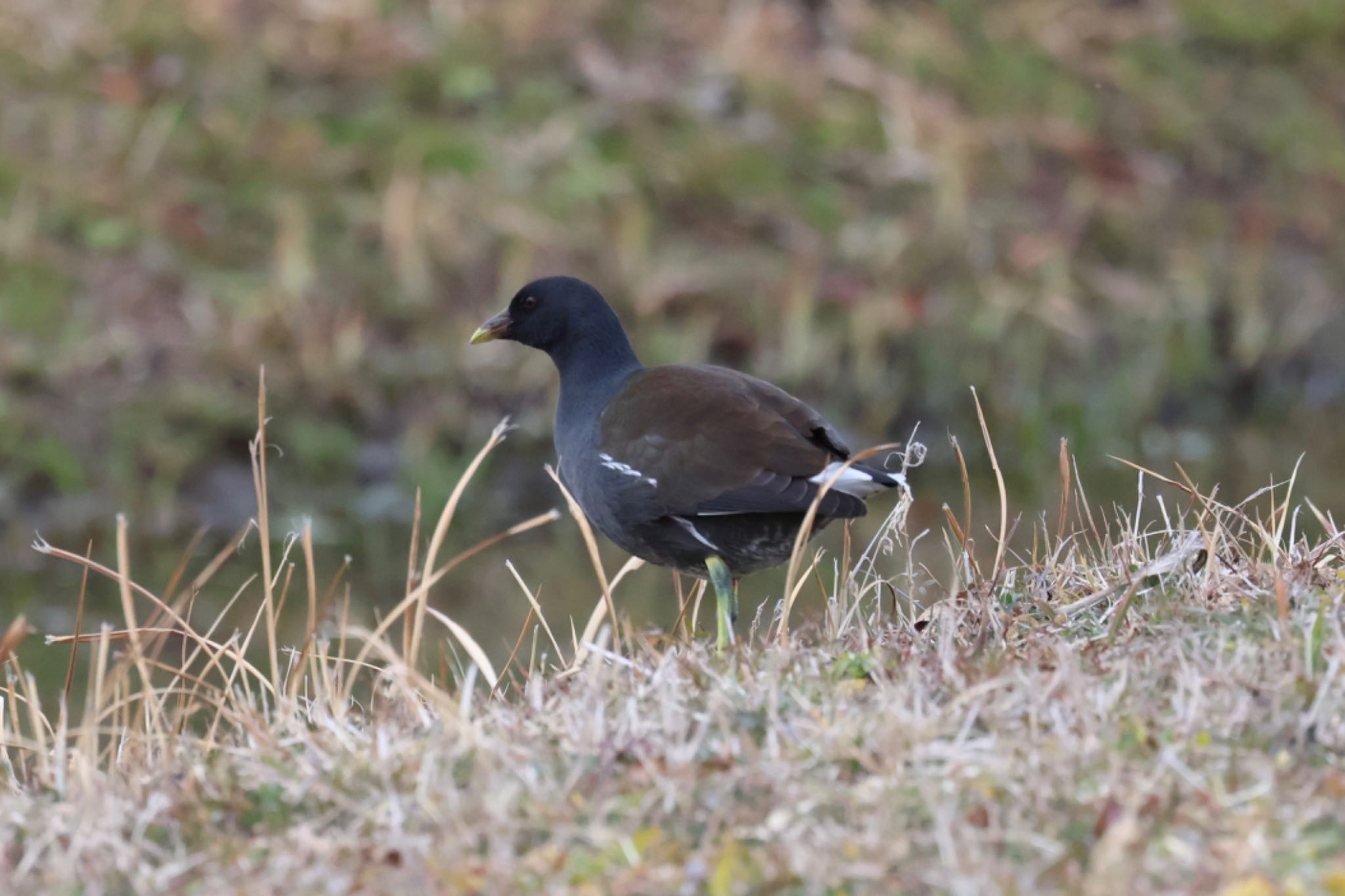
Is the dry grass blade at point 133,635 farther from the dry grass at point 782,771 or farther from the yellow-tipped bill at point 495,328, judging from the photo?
the yellow-tipped bill at point 495,328

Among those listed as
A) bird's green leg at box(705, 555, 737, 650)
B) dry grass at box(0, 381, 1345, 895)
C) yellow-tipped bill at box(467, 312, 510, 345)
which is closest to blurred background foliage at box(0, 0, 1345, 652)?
yellow-tipped bill at box(467, 312, 510, 345)

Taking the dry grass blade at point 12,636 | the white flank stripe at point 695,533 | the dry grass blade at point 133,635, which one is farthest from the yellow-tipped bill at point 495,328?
the dry grass blade at point 12,636

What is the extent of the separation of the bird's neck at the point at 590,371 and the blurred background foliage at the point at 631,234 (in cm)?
286

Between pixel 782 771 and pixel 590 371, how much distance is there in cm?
195

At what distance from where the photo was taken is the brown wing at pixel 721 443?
11.9 ft

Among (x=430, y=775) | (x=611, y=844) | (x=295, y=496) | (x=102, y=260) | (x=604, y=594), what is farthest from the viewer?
(x=102, y=260)

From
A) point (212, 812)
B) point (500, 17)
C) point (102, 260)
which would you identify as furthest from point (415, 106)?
point (212, 812)

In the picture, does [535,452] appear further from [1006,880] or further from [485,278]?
[1006,880]

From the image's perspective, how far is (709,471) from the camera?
3.68m

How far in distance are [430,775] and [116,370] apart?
6454 millimetres

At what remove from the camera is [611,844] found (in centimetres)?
221

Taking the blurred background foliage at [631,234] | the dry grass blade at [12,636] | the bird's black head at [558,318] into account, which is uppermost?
the bird's black head at [558,318]

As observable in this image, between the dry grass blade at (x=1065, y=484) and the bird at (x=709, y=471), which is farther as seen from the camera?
the bird at (x=709, y=471)

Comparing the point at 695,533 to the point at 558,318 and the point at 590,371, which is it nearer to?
the point at 590,371
